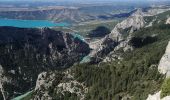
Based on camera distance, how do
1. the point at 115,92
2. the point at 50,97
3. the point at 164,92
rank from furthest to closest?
1. the point at 50,97
2. the point at 115,92
3. the point at 164,92

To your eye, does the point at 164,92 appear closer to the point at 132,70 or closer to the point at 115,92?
the point at 115,92

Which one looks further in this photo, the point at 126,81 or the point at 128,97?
the point at 126,81

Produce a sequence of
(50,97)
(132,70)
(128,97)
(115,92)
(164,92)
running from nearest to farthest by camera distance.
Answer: (164,92)
(128,97)
(115,92)
(132,70)
(50,97)

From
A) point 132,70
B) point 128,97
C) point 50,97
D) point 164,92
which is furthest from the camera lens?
point 50,97

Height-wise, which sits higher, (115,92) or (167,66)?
(167,66)

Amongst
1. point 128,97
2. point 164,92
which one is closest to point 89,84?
point 128,97

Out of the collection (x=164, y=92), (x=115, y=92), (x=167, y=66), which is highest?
(x=164, y=92)

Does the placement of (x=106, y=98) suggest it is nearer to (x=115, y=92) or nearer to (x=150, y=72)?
(x=115, y=92)

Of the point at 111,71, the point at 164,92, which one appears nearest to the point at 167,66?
the point at 111,71

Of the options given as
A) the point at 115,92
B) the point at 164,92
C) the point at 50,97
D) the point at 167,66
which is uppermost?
the point at 164,92
